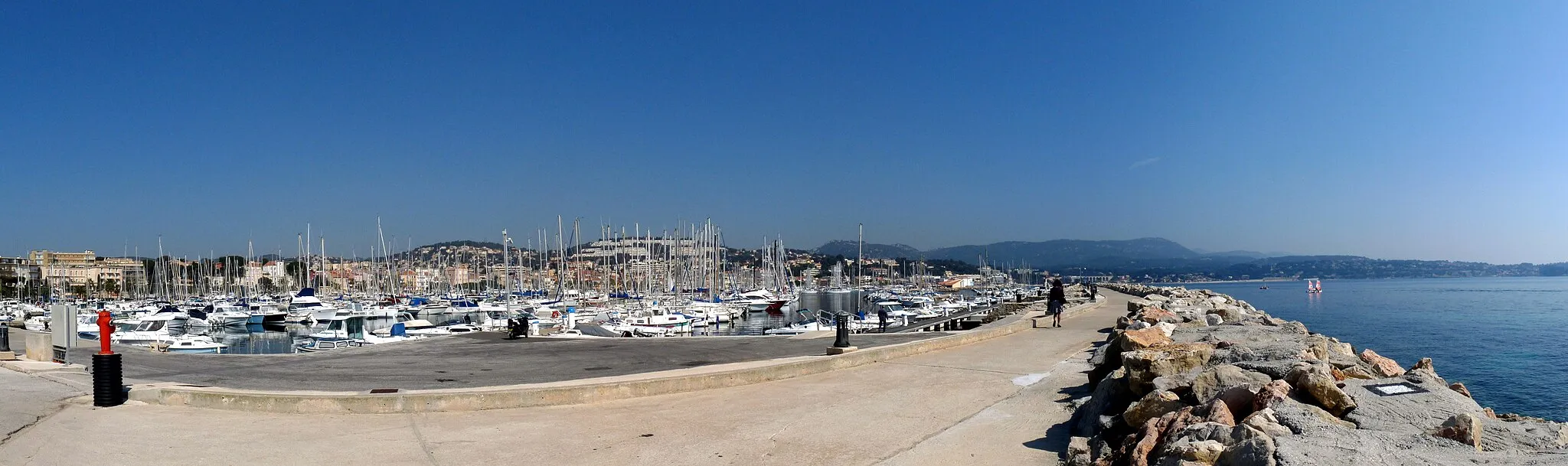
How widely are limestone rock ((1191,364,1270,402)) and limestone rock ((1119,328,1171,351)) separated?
2.53 m

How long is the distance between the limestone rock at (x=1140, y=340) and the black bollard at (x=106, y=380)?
12605 millimetres

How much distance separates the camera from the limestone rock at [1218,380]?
303 inches

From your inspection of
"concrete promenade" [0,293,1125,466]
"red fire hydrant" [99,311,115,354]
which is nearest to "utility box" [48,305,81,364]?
"red fire hydrant" [99,311,115,354]

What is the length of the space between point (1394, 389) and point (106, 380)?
13881mm

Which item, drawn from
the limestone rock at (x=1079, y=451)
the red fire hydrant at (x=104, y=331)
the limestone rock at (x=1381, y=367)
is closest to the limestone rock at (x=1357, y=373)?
the limestone rock at (x=1381, y=367)

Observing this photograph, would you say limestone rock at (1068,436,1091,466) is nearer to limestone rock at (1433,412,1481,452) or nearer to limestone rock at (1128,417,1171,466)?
limestone rock at (1128,417,1171,466)

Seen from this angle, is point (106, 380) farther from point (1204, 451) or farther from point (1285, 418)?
point (1285, 418)

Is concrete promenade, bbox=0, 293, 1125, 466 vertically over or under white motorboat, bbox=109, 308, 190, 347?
over

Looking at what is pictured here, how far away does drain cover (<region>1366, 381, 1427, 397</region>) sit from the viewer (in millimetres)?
7148

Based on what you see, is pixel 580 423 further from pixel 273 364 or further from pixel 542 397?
pixel 273 364

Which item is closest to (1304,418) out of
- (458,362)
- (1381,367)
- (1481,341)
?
(1381,367)

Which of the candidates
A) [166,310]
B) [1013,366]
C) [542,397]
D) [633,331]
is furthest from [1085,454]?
[166,310]

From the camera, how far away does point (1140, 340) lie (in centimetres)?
1130

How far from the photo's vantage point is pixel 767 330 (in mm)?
43281
